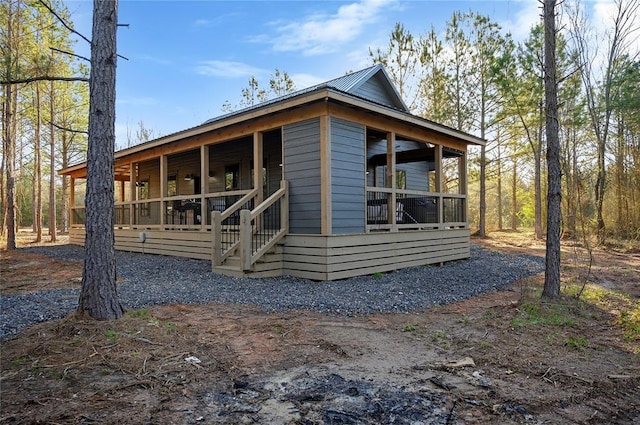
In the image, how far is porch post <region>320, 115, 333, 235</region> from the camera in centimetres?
712

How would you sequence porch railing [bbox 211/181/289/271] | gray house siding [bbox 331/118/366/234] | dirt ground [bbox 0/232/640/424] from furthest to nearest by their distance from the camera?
gray house siding [bbox 331/118/366/234], porch railing [bbox 211/181/289/271], dirt ground [bbox 0/232/640/424]

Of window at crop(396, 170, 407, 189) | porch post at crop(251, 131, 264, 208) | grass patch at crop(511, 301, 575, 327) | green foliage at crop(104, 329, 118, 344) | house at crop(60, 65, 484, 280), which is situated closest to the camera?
green foliage at crop(104, 329, 118, 344)

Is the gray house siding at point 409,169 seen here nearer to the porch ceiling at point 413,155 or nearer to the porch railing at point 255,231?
the porch ceiling at point 413,155

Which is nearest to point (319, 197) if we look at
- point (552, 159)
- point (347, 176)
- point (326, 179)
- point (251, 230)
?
point (326, 179)

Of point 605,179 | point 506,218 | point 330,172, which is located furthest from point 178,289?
point 506,218

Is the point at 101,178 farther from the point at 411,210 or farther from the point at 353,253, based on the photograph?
the point at 411,210

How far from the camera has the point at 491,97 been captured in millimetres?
18828

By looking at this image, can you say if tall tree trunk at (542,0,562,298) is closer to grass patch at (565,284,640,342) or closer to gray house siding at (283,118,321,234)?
grass patch at (565,284,640,342)

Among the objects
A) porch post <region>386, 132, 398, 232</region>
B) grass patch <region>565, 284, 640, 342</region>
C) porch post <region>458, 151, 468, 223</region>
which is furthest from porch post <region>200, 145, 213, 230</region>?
grass patch <region>565, 284, 640, 342</region>

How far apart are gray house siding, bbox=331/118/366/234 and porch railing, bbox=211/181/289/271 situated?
1041 mm

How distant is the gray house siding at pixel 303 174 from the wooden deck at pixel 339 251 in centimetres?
35

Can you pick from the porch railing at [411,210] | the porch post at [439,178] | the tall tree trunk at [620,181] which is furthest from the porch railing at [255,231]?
the tall tree trunk at [620,181]

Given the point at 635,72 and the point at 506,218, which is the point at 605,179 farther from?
the point at 506,218

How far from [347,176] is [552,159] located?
355 centimetres
